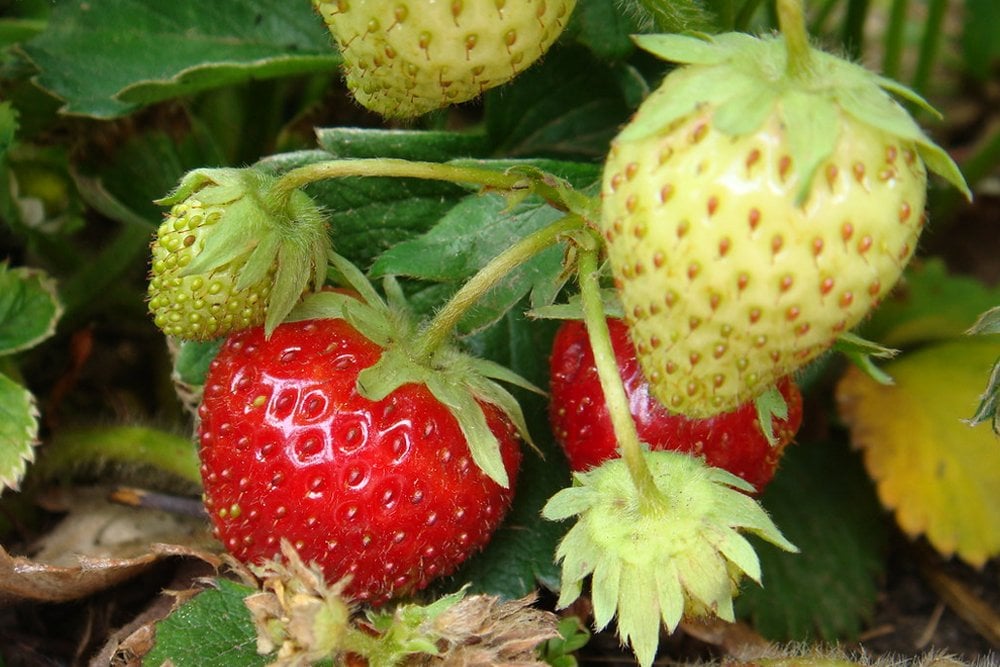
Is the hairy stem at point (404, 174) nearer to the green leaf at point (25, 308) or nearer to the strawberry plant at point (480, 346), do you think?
the strawberry plant at point (480, 346)

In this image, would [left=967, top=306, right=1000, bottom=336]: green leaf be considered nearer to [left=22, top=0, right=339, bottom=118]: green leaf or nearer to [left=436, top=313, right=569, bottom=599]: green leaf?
[left=436, top=313, right=569, bottom=599]: green leaf

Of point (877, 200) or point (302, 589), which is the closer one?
point (877, 200)

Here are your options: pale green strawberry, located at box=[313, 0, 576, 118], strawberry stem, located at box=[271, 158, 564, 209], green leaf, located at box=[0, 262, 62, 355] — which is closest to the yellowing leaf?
strawberry stem, located at box=[271, 158, 564, 209]

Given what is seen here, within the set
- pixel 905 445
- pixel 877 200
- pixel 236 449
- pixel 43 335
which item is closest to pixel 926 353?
pixel 905 445

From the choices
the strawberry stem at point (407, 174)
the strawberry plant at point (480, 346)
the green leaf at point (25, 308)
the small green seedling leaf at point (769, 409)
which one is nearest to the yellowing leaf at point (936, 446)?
the strawberry plant at point (480, 346)

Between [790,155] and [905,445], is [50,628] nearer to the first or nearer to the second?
[790,155]
